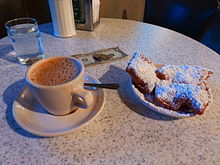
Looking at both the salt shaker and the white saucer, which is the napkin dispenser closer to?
the salt shaker

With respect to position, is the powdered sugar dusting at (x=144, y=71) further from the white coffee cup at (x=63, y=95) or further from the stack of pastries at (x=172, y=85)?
the white coffee cup at (x=63, y=95)

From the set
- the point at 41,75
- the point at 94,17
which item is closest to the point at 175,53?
the point at 94,17

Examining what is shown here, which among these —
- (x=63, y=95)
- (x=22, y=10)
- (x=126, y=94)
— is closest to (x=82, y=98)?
(x=63, y=95)

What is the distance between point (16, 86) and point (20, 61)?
0.18 meters

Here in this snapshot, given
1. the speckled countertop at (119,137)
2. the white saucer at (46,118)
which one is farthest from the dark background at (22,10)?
the white saucer at (46,118)

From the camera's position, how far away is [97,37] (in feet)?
3.13

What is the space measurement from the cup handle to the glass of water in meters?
0.39

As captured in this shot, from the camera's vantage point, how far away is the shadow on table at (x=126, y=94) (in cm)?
50

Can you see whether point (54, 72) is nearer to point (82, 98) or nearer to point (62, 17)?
point (82, 98)

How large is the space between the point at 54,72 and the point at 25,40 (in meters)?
0.39

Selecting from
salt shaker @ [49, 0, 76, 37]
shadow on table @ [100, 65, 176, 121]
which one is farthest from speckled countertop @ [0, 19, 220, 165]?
salt shaker @ [49, 0, 76, 37]

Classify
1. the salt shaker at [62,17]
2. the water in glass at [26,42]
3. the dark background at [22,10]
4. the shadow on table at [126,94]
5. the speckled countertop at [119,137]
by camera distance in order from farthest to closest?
the dark background at [22,10] → the salt shaker at [62,17] → the water in glass at [26,42] → the shadow on table at [126,94] → the speckled countertop at [119,137]

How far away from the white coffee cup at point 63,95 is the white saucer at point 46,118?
0.02 meters

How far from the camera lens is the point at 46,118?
1.49 ft
